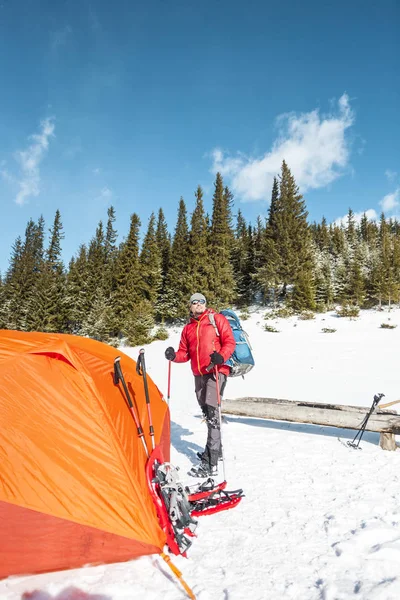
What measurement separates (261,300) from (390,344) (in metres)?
18.9

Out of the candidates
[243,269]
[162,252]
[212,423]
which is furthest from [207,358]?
[162,252]

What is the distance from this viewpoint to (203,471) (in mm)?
4598

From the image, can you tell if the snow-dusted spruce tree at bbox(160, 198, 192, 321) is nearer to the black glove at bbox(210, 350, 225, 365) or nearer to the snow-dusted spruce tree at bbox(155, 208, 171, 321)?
the snow-dusted spruce tree at bbox(155, 208, 171, 321)

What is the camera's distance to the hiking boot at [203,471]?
181 inches

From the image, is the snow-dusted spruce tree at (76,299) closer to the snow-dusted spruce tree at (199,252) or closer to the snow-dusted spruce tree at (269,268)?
the snow-dusted spruce tree at (199,252)

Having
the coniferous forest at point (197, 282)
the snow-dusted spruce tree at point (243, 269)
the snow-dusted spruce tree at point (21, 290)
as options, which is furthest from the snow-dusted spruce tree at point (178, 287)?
the snow-dusted spruce tree at point (21, 290)

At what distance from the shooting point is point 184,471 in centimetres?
485

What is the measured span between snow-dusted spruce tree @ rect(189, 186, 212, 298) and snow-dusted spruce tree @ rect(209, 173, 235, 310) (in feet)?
1.95

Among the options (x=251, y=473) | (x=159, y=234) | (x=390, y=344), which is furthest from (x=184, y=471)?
(x=159, y=234)

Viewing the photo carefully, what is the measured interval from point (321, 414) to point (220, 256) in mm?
29611

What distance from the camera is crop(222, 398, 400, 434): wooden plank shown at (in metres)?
5.08

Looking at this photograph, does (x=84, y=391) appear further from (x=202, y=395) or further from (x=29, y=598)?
(x=202, y=395)

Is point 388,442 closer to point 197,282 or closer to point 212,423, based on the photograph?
point 212,423

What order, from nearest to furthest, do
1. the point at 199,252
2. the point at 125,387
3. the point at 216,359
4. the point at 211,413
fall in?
the point at 125,387 → the point at 216,359 → the point at 211,413 → the point at 199,252
